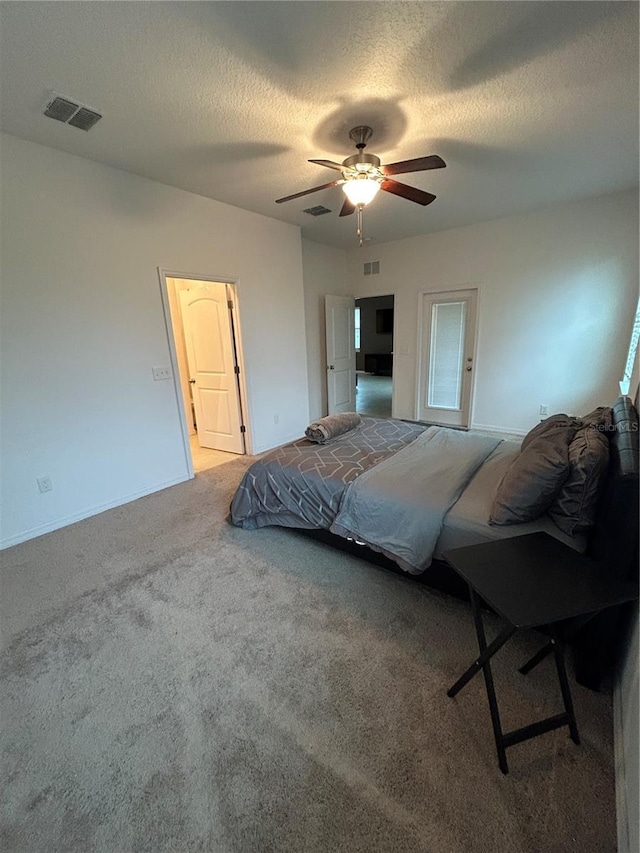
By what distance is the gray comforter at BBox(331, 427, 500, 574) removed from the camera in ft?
6.05

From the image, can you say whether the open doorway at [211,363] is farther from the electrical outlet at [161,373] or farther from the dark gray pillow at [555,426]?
the dark gray pillow at [555,426]

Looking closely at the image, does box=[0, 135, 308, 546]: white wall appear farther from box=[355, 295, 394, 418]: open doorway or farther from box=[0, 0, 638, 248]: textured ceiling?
box=[355, 295, 394, 418]: open doorway

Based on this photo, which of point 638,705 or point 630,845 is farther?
point 638,705

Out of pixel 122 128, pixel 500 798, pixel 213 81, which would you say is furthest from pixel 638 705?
pixel 122 128

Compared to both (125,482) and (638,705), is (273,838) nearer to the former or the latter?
(638,705)

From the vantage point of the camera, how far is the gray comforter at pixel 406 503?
1.84 m

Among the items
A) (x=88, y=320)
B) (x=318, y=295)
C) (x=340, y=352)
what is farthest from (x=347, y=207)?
(x=340, y=352)

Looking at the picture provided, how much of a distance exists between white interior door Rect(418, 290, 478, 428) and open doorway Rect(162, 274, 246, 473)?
292 cm

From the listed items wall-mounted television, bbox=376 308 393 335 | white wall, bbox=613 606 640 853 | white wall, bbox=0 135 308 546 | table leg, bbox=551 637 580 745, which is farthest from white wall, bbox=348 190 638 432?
wall-mounted television, bbox=376 308 393 335

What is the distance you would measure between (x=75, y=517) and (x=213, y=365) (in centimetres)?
217

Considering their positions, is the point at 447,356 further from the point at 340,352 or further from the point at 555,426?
the point at 555,426

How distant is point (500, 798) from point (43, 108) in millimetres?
3940

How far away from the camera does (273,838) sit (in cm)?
105

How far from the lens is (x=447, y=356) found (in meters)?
5.15
